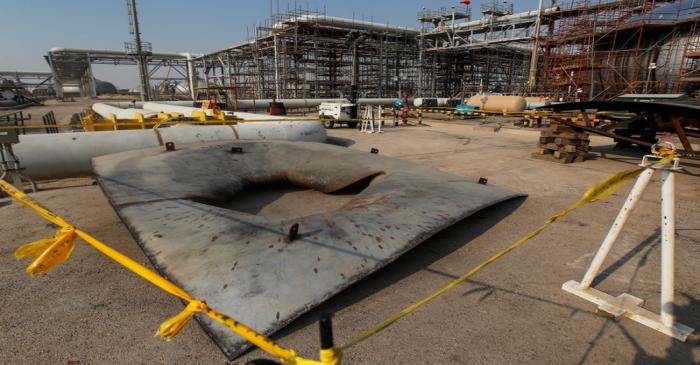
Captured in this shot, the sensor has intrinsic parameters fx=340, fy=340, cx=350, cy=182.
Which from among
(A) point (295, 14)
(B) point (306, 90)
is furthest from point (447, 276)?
(A) point (295, 14)

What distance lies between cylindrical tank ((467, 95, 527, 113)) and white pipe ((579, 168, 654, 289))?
2156 cm

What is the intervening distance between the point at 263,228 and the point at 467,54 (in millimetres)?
44330

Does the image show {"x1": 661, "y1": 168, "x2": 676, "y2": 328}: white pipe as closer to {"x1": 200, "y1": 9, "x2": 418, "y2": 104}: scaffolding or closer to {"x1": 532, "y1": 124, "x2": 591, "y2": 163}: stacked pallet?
{"x1": 532, "y1": 124, "x2": 591, "y2": 163}: stacked pallet

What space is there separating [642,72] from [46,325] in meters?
28.2

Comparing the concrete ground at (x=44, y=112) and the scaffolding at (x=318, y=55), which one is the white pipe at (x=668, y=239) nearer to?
the concrete ground at (x=44, y=112)

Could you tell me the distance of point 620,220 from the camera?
302 cm

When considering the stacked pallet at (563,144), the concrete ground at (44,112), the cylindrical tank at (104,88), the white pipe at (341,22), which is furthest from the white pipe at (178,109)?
the cylindrical tank at (104,88)

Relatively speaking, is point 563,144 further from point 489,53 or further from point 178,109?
point 489,53

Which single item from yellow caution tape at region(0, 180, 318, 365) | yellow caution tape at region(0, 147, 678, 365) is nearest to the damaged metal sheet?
yellow caution tape at region(0, 147, 678, 365)

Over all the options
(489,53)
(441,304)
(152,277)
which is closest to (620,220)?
(441,304)

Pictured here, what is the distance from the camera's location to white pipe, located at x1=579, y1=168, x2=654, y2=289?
290 centimetres

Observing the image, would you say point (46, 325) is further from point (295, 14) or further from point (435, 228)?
point (295, 14)

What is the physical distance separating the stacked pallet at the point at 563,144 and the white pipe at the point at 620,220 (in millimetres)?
7049

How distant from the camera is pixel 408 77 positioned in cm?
4294
